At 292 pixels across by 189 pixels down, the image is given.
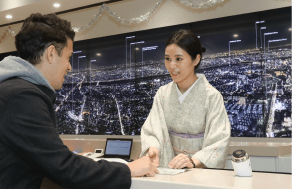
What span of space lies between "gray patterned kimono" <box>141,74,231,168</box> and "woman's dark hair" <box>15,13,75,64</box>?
74cm

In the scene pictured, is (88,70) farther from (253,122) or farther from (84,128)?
(253,122)

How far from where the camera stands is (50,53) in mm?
944

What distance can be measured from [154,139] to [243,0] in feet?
6.22

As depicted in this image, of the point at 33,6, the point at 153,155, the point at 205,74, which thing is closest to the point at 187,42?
the point at 153,155

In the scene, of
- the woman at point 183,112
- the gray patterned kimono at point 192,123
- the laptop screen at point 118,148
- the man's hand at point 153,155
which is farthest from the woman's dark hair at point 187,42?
the laptop screen at point 118,148

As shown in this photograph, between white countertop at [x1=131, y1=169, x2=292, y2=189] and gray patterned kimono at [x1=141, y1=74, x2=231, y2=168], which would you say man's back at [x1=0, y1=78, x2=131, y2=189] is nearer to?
white countertop at [x1=131, y1=169, x2=292, y2=189]

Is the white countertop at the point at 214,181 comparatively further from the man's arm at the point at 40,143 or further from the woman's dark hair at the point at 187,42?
the woman's dark hair at the point at 187,42

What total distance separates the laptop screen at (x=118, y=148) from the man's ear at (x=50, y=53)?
1.85 meters

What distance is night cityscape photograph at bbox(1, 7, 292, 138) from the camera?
2.54m

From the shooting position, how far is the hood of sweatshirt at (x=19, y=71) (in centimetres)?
79

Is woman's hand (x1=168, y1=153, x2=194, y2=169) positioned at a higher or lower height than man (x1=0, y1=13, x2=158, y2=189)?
lower

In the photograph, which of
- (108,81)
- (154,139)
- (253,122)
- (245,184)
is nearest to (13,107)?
(245,184)

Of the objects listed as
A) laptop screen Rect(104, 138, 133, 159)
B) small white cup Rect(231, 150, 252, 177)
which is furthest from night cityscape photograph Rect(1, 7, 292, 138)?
small white cup Rect(231, 150, 252, 177)

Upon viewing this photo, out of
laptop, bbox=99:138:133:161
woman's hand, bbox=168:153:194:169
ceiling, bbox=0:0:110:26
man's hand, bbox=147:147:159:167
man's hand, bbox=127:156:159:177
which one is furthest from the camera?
ceiling, bbox=0:0:110:26
